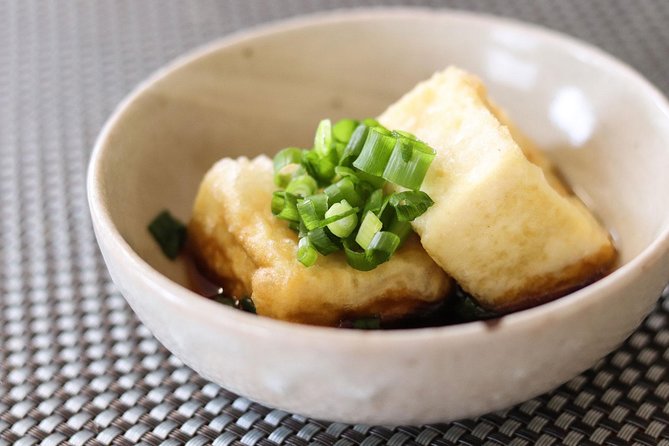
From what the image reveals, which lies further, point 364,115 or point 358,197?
point 364,115

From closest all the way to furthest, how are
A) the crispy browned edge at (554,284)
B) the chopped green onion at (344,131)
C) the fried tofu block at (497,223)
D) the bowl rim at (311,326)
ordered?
the bowl rim at (311,326) → the fried tofu block at (497,223) → the crispy browned edge at (554,284) → the chopped green onion at (344,131)

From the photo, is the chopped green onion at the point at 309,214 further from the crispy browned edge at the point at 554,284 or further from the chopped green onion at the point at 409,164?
the crispy browned edge at the point at 554,284

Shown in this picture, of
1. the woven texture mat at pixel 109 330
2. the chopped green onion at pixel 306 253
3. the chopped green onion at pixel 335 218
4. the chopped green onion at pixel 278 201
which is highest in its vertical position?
the chopped green onion at pixel 335 218

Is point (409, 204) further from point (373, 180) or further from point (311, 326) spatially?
point (311, 326)

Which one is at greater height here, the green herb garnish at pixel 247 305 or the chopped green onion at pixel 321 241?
the chopped green onion at pixel 321 241

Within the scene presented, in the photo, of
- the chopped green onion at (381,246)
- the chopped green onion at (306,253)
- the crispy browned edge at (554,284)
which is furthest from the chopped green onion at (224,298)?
the crispy browned edge at (554,284)

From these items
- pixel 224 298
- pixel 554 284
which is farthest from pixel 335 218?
pixel 554 284

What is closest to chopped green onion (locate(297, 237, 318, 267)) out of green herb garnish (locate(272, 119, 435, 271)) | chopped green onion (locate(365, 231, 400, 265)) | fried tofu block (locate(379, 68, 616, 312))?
green herb garnish (locate(272, 119, 435, 271))
